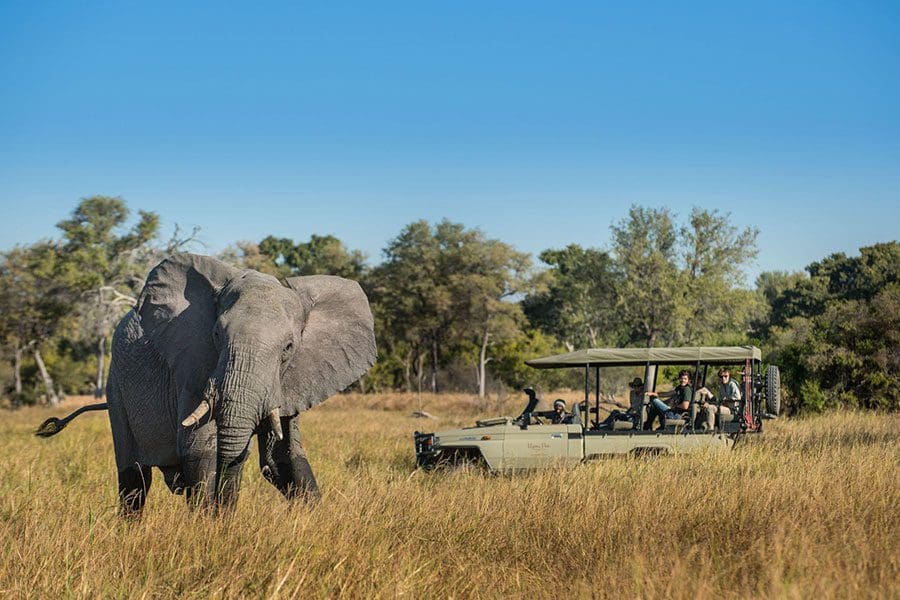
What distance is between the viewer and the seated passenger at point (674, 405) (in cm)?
1239

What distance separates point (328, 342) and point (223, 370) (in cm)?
154

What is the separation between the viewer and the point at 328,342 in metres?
8.34

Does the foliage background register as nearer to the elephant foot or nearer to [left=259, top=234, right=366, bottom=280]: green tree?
[left=259, top=234, right=366, bottom=280]: green tree

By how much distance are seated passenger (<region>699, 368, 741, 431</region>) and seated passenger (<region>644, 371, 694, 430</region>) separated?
0.63 ft

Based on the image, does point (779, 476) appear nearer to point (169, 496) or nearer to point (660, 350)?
point (660, 350)

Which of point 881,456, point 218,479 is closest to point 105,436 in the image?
point 218,479

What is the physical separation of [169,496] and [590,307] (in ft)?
133

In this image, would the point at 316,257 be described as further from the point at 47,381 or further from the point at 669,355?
the point at 669,355

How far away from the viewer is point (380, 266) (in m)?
49.3

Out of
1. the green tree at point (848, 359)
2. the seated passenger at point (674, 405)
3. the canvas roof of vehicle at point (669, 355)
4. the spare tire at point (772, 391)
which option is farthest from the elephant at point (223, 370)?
the green tree at point (848, 359)

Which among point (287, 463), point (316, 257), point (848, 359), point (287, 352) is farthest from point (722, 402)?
point (316, 257)

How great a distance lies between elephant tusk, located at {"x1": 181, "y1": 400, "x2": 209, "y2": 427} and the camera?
6816mm

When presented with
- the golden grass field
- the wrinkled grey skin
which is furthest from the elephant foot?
the golden grass field

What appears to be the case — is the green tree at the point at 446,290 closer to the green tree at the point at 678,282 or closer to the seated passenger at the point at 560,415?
the green tree at the point at 678,282
